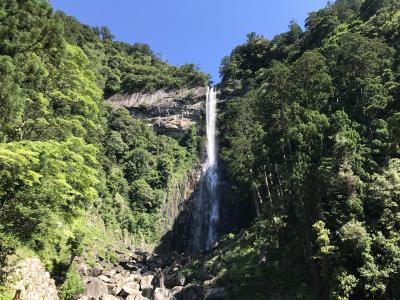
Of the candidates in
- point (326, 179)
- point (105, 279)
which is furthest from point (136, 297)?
point (326, 179)

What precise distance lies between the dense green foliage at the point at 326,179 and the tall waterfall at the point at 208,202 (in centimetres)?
1035

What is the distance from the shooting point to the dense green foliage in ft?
60.2

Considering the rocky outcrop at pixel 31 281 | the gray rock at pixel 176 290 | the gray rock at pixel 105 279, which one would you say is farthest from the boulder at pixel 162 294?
the rocky outcrop at pixel 31 281

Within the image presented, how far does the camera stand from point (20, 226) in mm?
16094

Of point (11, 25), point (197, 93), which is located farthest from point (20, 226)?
point (197, 93)

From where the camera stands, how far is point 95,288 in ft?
73.6

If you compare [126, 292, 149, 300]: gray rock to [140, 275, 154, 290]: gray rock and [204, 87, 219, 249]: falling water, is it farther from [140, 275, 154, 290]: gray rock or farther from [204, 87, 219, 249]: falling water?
[204, 87, 219, 249]: falling water

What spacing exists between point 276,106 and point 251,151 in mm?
3947

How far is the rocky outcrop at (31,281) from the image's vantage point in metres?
14.8

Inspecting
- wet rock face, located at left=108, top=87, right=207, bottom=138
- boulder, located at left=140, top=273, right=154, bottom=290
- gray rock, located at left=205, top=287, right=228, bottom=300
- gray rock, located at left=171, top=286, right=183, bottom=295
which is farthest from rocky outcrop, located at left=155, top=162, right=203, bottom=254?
gray rock, located at left=205, top=287, right=228, bottom=300

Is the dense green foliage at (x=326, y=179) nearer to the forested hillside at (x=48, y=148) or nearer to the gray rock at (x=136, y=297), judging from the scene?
the gray rock at (x=136, y=297)

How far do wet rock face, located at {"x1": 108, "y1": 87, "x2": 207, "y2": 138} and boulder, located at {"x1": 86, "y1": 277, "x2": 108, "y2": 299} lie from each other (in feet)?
107

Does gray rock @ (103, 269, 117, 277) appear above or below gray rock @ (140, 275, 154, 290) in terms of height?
above

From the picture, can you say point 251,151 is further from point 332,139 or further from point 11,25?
point 11,25
